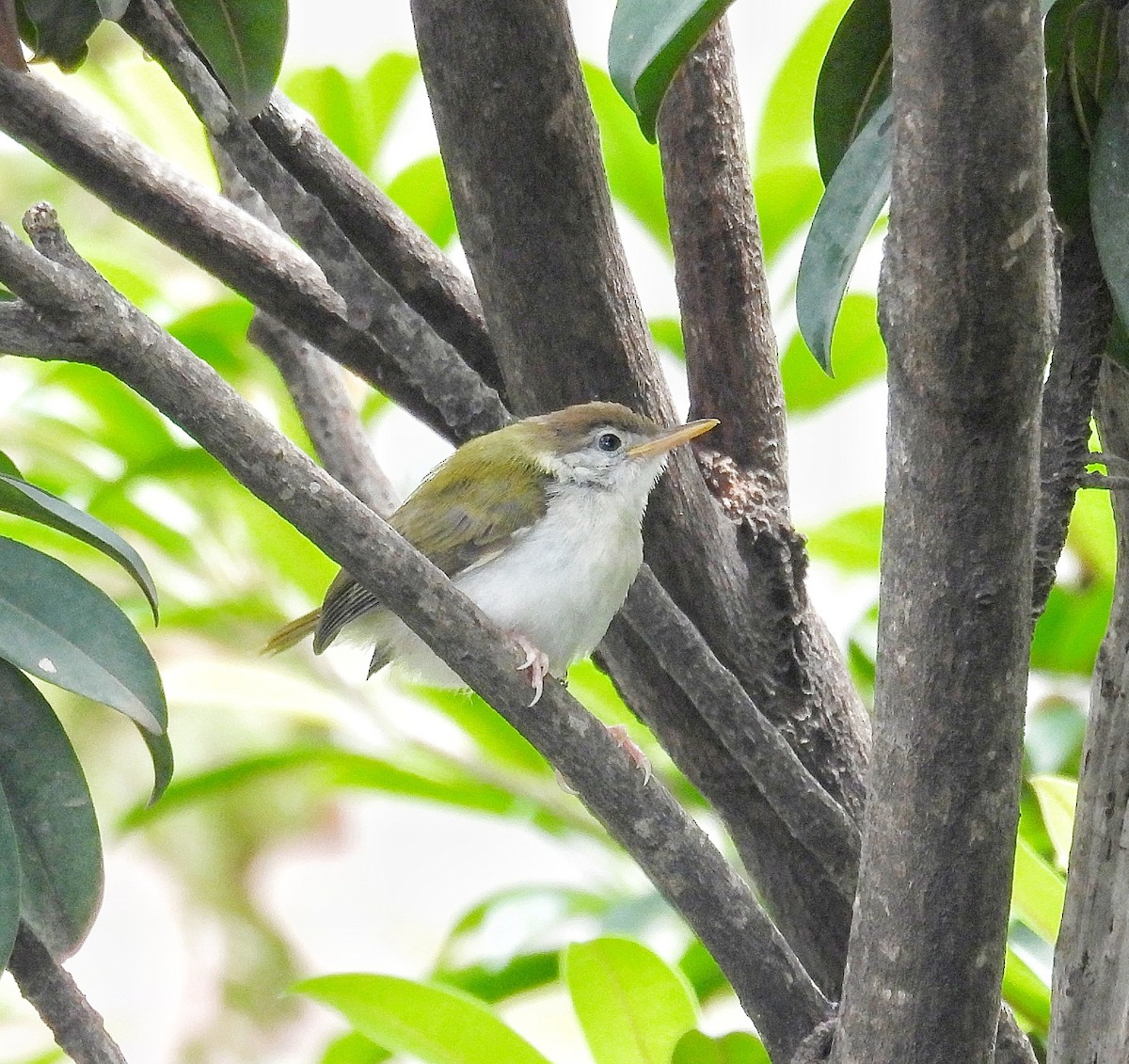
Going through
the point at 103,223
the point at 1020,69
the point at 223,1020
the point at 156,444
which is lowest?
the point at 223,1020

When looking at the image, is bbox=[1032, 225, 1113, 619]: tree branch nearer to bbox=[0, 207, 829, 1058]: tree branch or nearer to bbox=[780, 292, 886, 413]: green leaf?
bbox=[0, 207, 829, 1058]: tree branch

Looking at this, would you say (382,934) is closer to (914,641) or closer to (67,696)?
(67,696)

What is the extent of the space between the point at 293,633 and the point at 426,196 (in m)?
0.62

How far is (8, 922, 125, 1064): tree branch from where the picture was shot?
0.94 m

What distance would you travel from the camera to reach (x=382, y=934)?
10.6 feet

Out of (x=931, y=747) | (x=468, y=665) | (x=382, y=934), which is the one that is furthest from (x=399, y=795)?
(x=382, y=934)

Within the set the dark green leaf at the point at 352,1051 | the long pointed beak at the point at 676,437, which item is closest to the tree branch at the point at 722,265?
the long pointed beak at the point at 676,437

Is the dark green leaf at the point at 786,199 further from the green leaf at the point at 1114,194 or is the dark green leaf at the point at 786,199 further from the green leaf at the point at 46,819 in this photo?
the green leaf at the point at 46,819

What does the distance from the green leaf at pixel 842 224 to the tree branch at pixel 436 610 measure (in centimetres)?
31

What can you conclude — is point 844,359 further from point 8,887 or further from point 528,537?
point 8,887

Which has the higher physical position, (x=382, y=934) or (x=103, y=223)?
(x=103, y=223)

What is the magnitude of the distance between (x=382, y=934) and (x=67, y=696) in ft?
3.26

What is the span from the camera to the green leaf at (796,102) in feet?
5.46

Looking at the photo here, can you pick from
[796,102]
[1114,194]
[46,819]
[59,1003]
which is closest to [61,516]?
[46,819]
